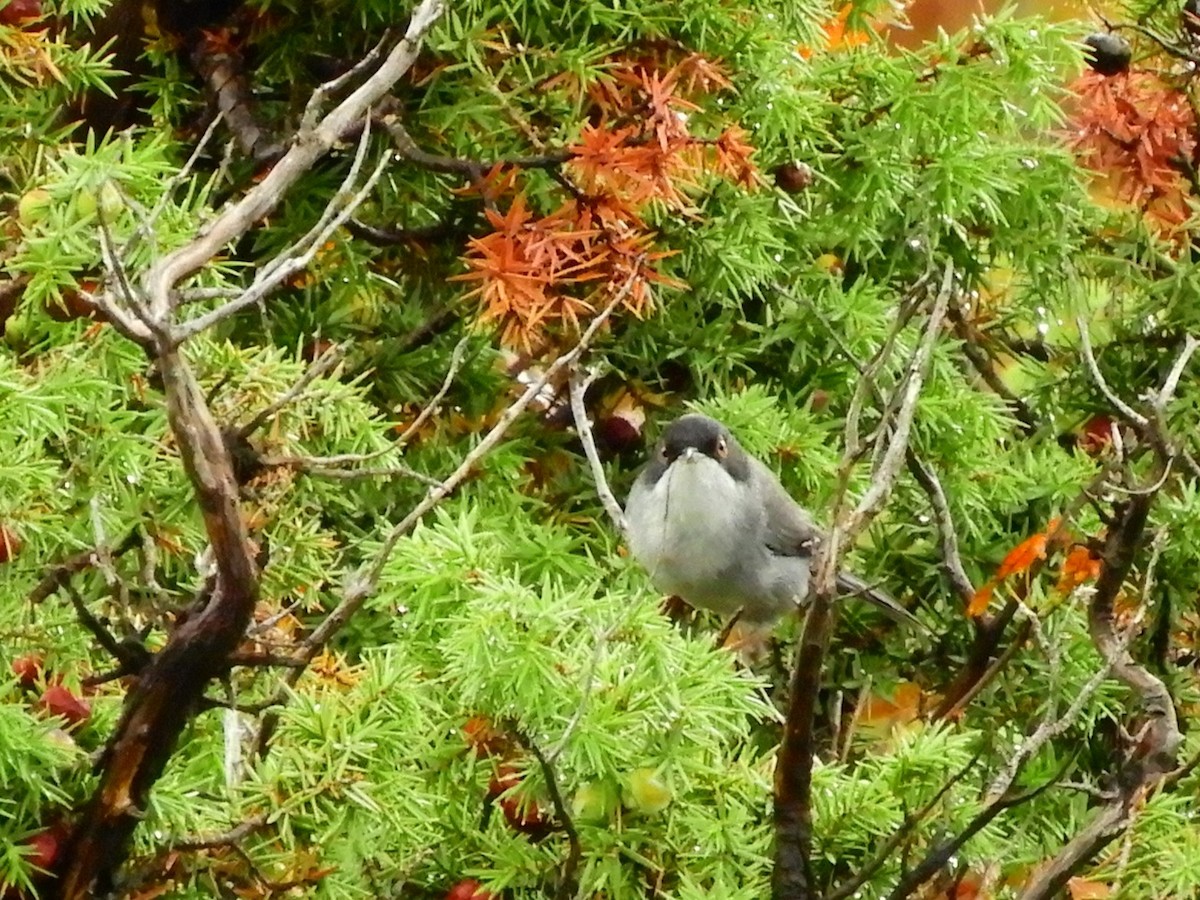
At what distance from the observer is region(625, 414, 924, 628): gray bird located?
79.2 inches

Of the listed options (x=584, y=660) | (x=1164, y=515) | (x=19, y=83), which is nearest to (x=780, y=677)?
(x=1164, y=515)

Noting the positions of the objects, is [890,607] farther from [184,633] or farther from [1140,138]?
[184,633]

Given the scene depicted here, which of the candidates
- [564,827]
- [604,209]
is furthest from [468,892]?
[604,209]

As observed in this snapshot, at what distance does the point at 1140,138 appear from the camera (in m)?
2.01

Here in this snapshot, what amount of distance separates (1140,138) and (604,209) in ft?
2.30

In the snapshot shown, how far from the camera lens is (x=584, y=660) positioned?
1.25 meters

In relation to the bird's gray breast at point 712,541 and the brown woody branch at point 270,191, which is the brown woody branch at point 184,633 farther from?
the bird's gray breast at point 712,541

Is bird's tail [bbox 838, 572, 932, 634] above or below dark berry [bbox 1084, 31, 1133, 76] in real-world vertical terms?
below

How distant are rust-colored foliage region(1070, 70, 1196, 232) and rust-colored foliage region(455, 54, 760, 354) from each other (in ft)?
1.59

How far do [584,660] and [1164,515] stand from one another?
0.87 meters

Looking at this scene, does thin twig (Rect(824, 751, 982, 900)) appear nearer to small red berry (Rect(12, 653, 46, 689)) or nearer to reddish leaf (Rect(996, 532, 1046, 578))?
reddish leaf (Rect(996, 532, 1046, 578))

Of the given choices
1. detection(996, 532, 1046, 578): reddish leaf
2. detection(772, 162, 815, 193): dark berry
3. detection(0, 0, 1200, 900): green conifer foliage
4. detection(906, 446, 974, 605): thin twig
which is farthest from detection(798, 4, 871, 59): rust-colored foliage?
detection(996, 532, 1046, 578): reddish leaf

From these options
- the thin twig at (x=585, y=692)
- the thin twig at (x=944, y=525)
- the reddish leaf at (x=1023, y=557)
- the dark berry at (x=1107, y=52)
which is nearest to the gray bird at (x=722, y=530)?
the thin twig at (x=944, y=525)

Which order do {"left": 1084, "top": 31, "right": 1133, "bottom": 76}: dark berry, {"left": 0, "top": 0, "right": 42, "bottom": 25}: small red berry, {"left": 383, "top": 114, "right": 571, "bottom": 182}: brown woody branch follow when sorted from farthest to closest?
1. {"left": 1084, "top": 31, "right": 1133, "bottom": 76}: dark berry
2. {"left": 383, "top": 114, "right": 571, "bottom": 182}: brown woody branch
3. {"left": 0, "top": 0, "right": 42, "bottom": 25}: small red berry
